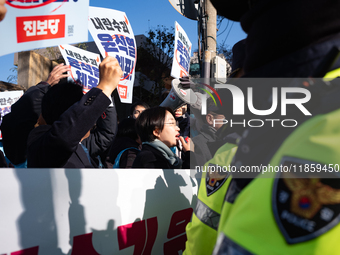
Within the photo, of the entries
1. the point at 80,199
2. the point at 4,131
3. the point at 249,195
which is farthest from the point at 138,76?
the point at 249,195

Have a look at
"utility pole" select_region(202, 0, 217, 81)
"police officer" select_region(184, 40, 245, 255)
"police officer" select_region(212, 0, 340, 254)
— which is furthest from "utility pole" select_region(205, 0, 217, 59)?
"police officer" select_region(212, 0, 340, 254)

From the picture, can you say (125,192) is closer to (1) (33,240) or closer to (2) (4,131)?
(1) (33,240)

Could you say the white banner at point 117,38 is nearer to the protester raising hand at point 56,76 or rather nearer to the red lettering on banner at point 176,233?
the protester raising hand at point 56,76

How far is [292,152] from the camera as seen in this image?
0.48 m

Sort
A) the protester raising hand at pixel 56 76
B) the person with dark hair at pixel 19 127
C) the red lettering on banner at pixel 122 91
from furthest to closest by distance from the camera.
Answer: the red lettering on banner at pixel 122 91 → the protester raising hand at pixel 56 76 → the person with dark hair at pixel 19 127

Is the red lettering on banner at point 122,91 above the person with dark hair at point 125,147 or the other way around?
above

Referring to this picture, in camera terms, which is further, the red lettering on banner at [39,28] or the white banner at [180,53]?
the white banner at [180,53]

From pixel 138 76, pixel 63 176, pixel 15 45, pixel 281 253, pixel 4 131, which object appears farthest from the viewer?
pixel 138 76

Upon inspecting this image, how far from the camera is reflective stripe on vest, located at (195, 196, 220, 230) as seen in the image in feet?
3.42

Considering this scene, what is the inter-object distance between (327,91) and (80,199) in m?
1.22

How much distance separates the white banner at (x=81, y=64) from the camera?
4.18 meters

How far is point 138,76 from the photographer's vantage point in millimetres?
13594

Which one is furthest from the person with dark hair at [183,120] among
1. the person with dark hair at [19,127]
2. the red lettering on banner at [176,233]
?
the person with dark hair at [19,127]

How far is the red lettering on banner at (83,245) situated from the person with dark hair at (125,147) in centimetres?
123
